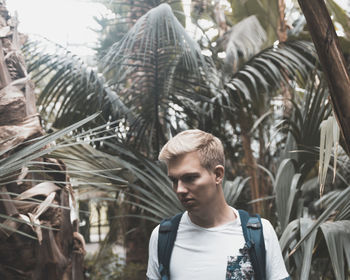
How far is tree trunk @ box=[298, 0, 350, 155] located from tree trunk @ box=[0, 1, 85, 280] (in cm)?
103

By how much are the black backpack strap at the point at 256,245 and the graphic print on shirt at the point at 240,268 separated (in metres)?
0.01

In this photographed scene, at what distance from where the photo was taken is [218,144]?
4.02 ft

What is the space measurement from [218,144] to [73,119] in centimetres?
213

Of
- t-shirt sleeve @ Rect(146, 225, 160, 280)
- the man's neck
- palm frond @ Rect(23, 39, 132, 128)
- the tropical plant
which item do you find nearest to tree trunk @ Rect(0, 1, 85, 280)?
the tropical plant

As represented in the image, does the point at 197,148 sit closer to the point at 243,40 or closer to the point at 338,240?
the point at 338,240

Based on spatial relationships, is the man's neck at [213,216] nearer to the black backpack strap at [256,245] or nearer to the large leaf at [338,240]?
the black backpack strap at [256,245]

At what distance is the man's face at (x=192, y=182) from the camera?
1104mm

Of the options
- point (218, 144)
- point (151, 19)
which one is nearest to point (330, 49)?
point (218, 144)

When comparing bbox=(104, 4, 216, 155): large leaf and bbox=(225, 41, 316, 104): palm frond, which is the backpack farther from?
bbox=(225, 41, 316, 104): palm frond

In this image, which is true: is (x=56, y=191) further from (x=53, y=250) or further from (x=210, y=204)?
(x=210, y=204)

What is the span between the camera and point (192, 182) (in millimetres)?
1109

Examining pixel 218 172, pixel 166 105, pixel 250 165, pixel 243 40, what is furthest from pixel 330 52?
pixel 243 40

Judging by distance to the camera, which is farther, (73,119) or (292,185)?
(73,119)

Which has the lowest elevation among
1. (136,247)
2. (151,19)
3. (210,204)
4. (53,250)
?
(136,247)
